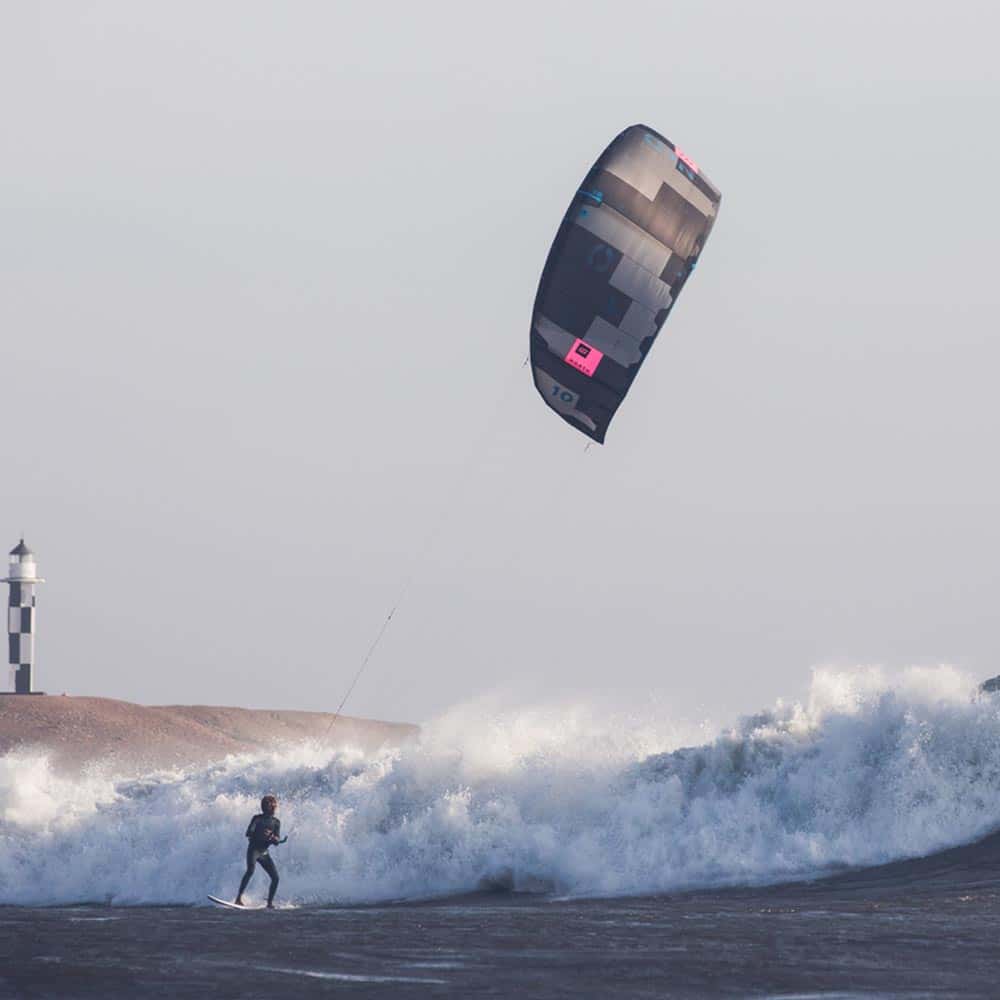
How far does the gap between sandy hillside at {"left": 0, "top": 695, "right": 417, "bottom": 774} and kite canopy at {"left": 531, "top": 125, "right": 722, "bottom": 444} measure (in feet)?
→ 78.1

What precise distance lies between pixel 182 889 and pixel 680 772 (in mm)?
6917

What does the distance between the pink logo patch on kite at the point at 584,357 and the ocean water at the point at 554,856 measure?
5.80m

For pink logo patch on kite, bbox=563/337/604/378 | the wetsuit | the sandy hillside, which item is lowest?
the wetsuit

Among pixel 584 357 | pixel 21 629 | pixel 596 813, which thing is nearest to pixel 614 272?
pixel 584 357

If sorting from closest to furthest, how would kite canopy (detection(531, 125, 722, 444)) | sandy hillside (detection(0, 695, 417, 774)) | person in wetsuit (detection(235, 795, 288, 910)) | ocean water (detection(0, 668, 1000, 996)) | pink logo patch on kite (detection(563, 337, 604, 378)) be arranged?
ocean water (detection(0, 668, 1000, 996)) → person in wetsuit (detection(235, 795, 288, 910)) → kite canopy (detection(531, 125, 722, 444)) → pink logo patch on kite (detection(563, 337, 604, 378)) → sandy hillside (detection(0, 695, 417, 774))

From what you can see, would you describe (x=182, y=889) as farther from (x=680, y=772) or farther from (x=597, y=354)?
A: (x=597, y=354)

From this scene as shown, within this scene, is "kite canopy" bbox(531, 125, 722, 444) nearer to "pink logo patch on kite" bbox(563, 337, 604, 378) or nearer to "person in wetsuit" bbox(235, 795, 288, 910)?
"pink logo patch on kite" bbox(563, 337, 604, 378)

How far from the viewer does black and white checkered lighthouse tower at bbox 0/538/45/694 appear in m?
48.6

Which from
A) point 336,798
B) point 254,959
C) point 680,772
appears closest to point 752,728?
point 680,772

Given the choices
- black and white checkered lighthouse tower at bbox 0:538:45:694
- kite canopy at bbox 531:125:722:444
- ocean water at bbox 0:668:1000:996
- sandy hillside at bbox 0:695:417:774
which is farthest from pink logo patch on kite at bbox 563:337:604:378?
black and white checkered lighthouse tower at bbox 0:538:45:694

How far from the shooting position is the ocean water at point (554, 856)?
12312 mm

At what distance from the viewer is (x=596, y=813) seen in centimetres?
2391

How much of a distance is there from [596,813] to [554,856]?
1148 mm

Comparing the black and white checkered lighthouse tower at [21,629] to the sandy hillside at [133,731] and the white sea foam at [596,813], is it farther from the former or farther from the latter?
the white sea foam at [596,813]
